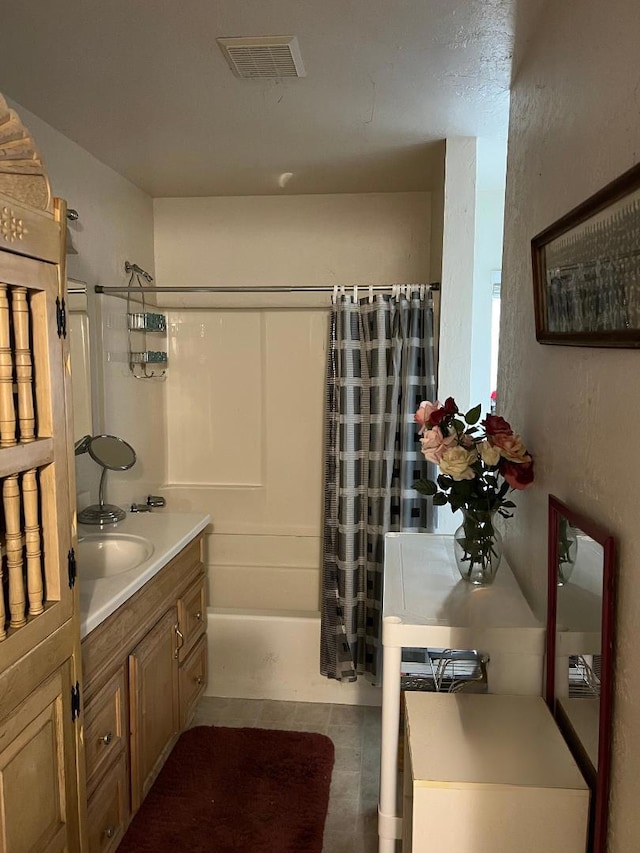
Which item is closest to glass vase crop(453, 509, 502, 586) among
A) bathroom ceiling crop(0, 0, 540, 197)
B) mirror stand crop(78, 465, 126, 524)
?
bathroom ceiling crop(0, 0, 540, 197)

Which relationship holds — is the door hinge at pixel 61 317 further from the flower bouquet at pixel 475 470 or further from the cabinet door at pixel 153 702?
the cabinet door at pixel 153 702

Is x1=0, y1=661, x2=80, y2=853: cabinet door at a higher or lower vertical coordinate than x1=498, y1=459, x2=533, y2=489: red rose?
lower

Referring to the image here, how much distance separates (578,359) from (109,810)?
1.80 m

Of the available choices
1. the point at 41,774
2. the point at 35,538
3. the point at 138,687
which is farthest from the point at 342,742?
the point at 35,538

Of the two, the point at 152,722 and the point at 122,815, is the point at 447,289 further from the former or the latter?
the point at 122,815

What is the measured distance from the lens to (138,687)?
2.05 metres

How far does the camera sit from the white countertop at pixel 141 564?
175 cm

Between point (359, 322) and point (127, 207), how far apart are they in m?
1.23

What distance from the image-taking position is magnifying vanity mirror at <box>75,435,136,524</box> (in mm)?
2508

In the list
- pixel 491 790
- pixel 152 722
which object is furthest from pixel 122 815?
pixel 491 790

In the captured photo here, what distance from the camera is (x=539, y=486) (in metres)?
1.61

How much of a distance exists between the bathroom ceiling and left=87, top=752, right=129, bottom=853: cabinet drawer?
201 cm

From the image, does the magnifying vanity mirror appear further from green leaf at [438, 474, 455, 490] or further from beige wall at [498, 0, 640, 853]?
beige wall at [498, 0, 640, 853]

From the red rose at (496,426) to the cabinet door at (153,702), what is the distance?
1.29 meters
